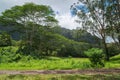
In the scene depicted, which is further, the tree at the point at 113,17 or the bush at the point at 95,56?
the bush at the point at 95,56

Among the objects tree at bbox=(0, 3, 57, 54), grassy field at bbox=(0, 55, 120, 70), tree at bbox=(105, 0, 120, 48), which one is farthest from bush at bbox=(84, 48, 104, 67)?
tree at bbox=(0, 3, 57, 54)

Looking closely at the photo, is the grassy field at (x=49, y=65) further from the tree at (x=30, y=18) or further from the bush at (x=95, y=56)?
the tree at (x=30, y=18)

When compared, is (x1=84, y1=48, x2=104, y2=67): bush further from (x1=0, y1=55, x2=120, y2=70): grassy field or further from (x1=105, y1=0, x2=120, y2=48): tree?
(x1=105, y1=0, x2=120, y2=48): tree

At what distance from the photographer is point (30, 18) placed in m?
59.9

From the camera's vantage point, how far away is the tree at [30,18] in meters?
58.5

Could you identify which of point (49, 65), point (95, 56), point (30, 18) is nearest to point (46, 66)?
point (49, 65)

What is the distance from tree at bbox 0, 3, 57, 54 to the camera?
5847 centimetres

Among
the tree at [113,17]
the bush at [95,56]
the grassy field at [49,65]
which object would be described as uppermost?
the tree at [113,17]

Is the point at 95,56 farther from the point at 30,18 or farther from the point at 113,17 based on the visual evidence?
the point at 30,18

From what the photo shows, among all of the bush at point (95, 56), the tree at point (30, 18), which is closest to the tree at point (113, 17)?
the bush at point (95, 56)

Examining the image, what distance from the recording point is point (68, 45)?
99125mm

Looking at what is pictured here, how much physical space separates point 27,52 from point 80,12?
11.4 meters

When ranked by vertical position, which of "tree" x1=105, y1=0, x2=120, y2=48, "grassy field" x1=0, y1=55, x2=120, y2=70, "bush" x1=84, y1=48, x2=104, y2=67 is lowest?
"grassy field" x1=0, y1=55, x2=120, y2=70

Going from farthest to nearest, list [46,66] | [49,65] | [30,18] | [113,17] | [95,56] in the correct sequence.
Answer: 1. [30,18]
2. [49,65]
3. [46,66]
4. [95,56]
5. [113,17]
